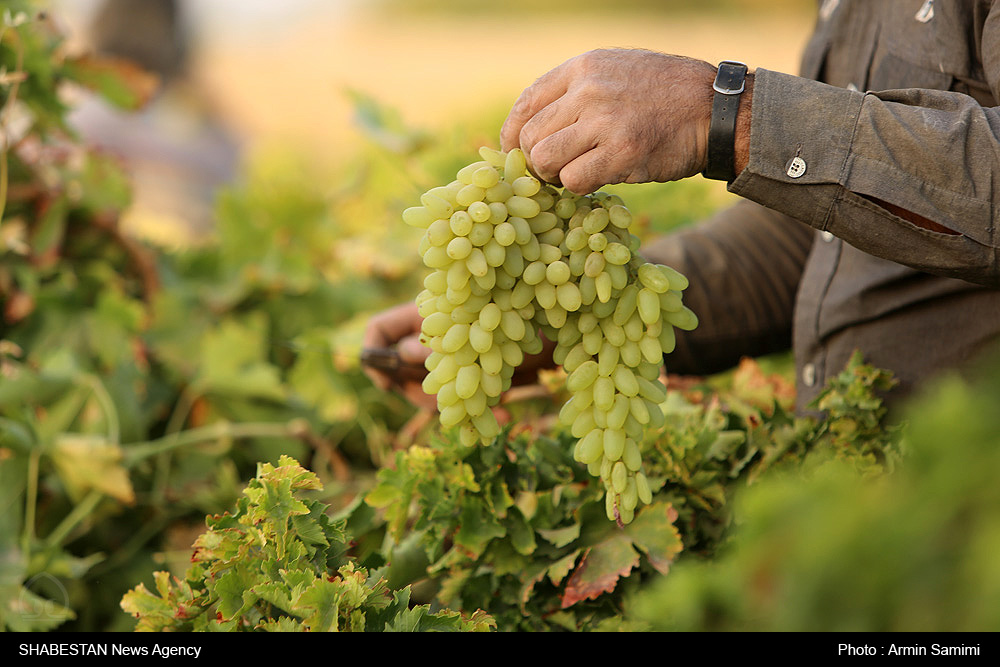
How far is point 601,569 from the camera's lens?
0.90m

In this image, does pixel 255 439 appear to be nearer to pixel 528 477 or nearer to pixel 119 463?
pixel 119 463

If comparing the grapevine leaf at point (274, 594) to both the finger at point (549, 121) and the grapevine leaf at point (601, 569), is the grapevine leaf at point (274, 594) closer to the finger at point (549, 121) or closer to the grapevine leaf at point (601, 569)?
the grapevine leaf at point (601, 569)

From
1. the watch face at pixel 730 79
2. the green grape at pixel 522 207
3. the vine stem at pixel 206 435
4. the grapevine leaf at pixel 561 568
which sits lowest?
the vine stem at pixel 206 435

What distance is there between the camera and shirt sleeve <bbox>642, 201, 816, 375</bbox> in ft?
4.40

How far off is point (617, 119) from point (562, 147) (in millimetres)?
53

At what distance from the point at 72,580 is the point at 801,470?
1043mm

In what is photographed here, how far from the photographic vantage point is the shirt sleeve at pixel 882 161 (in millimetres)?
778

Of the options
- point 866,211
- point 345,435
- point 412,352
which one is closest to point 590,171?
point 866,211

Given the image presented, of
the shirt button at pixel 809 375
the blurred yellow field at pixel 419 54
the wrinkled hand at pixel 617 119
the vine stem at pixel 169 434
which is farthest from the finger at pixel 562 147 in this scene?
the blurred yellow field at pixel 419 54

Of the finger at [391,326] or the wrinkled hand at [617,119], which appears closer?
the wrinkled hand at [617,119]

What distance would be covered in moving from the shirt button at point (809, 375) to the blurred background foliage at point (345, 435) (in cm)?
6

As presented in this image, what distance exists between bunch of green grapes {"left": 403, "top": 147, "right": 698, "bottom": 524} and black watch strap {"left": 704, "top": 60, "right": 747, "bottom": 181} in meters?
0.10

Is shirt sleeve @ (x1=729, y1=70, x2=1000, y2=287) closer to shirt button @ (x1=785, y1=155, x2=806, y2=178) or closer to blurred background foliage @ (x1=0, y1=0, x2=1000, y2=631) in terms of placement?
shirt button @ (x1=785, y1=155, x2=806, y2=178)

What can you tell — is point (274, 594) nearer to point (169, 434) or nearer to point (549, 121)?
point (549, 121)
